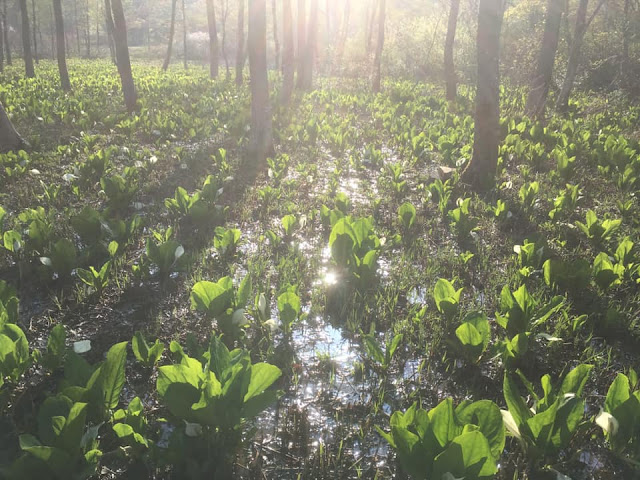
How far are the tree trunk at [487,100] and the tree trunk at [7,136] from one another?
7.06 metres

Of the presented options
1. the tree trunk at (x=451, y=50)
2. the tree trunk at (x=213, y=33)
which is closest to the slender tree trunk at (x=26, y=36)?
the tree trunk at (x=213, y=33)

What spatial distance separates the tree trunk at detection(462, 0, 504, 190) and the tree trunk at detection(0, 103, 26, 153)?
7.06m

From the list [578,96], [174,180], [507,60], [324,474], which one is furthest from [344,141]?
[507,60]

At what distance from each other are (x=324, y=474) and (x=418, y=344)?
116 centimetres

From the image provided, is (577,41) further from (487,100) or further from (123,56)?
(123,56)

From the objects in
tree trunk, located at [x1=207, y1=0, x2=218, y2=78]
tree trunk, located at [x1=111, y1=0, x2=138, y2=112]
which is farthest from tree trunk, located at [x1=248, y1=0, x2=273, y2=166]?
tree trunk, located at [x1=207, y1=0, x2=218, y2=78]

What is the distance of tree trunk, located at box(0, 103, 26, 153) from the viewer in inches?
256

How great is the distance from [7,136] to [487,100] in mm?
7319

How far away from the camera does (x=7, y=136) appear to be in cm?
662

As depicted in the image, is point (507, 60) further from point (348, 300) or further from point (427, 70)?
point (348, 300)

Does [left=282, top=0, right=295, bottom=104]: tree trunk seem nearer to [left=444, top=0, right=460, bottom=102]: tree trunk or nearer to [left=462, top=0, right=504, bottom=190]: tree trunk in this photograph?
[left=444, top=0, right=460, bottom=102]: tree trunk

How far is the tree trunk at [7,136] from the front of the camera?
21.4 feet

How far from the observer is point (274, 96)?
14195 mm

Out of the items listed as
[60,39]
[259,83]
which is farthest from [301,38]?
[259,83]
